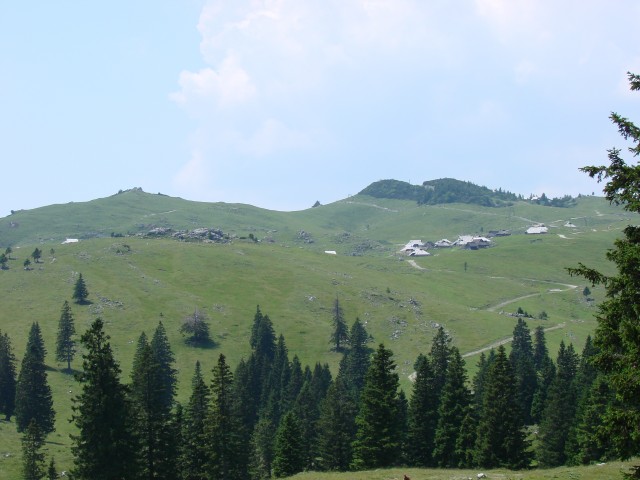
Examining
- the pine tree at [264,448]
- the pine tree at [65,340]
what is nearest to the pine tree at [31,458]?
the pine tree at [264,448]

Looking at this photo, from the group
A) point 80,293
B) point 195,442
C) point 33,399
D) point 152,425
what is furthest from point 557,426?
point 80,293

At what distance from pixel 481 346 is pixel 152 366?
11202 centimetres

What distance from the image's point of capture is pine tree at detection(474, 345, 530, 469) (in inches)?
2130

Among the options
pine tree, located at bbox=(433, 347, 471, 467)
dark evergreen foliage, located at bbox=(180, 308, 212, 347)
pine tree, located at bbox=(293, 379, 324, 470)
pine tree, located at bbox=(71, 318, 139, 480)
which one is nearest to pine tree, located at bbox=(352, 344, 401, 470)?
pine tree, located at bbox=(433, 347, 471, 467)

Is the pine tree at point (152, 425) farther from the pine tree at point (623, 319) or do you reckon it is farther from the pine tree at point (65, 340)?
the pine tree at point (65, 340)

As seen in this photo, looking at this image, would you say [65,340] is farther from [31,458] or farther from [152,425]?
[152,425]

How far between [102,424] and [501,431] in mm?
34542

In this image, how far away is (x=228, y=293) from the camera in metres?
190

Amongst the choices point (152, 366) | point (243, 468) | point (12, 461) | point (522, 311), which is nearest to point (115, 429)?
point (152, 366)

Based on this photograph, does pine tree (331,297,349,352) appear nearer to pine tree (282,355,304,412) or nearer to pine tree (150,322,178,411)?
pine tree (282,355,304,412)

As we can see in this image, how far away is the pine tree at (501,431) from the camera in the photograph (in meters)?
54.1

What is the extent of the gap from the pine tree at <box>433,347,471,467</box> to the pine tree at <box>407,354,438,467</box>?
8.79ft

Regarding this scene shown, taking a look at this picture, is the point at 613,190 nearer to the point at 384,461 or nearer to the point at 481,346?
the point at 384,461

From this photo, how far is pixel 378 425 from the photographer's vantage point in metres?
55.9
